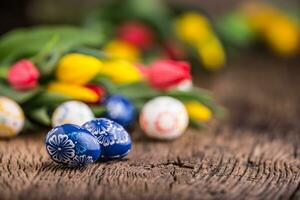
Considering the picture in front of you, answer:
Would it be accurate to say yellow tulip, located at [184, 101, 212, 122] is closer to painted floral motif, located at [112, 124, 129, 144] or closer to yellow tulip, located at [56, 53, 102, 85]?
yellow tulip, located at [56, 53, 102, 85]

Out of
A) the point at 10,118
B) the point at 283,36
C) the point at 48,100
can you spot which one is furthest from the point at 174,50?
the point at 10,118

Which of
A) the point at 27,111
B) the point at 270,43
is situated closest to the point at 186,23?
the point at 270,43

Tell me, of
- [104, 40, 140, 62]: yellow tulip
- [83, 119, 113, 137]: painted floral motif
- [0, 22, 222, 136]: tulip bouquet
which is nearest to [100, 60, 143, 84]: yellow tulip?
[0, 22, 222, 136]: tulip bouquet

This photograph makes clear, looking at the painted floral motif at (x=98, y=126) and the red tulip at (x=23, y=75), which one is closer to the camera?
the painted floral motif at (x=98, y=126)

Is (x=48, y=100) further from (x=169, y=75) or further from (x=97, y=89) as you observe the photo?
(x=169, y=75)

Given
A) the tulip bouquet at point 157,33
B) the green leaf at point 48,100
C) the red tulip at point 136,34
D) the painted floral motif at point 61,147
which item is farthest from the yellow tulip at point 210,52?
the painted floral motif at point 61,147

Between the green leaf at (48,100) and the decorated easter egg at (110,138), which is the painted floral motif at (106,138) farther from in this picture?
the green leaf at (48,100)
